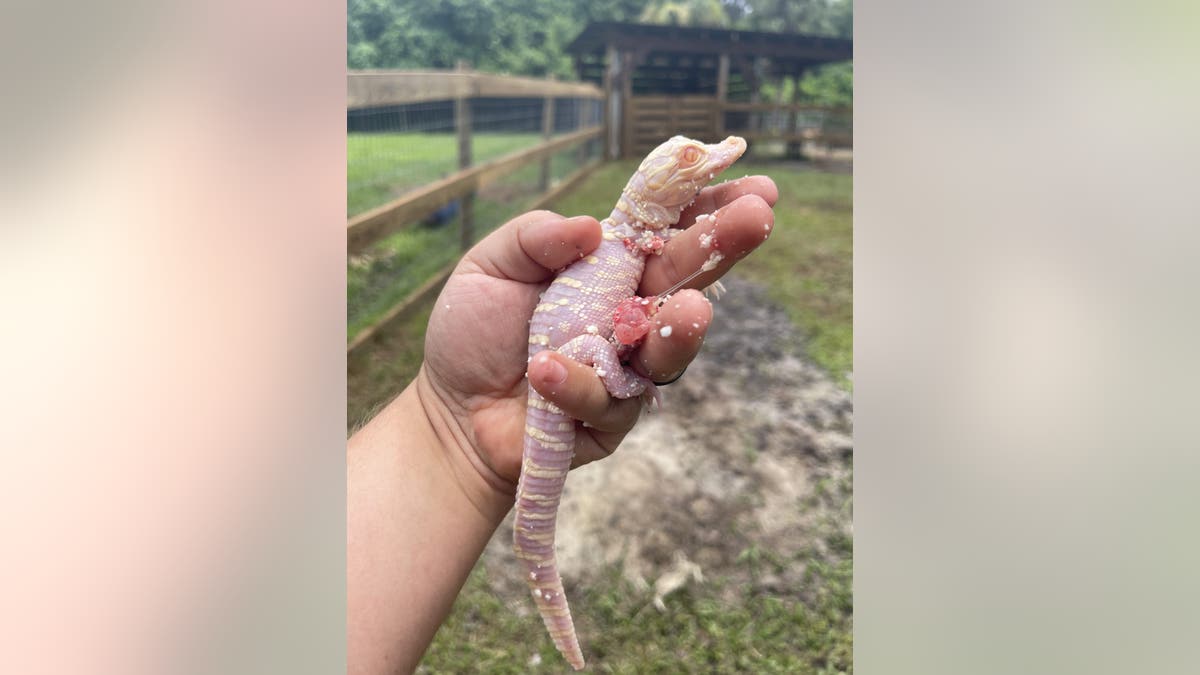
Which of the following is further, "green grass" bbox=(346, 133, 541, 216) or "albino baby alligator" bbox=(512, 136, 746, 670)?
"green grass" bbox=(346, 133, 541, 216)

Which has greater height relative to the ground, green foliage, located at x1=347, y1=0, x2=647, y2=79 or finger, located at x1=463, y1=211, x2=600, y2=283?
green foliage, located at x1=347, y1=0, x2=647, y2=79

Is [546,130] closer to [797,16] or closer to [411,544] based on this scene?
[797,16]

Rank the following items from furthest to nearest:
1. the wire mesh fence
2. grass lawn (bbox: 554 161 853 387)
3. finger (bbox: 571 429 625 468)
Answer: grass lawn (bbox: 554 161 853 387)
the wire mesh fence
finger (bbox: 571 429 625 468)

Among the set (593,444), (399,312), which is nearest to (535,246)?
(593,444)

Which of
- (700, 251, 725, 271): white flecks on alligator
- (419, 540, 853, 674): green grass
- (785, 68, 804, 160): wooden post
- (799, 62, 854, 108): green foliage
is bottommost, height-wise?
(419, 540, 853, 674): green grass

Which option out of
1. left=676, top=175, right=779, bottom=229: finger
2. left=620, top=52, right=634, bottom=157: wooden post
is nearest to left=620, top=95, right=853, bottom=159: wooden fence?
left=620, top=52, right=634, bottom=157: wooden post

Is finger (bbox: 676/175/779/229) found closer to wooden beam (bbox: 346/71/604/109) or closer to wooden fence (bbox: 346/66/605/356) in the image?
wooden fence (bbox: 346/66/605/356)
